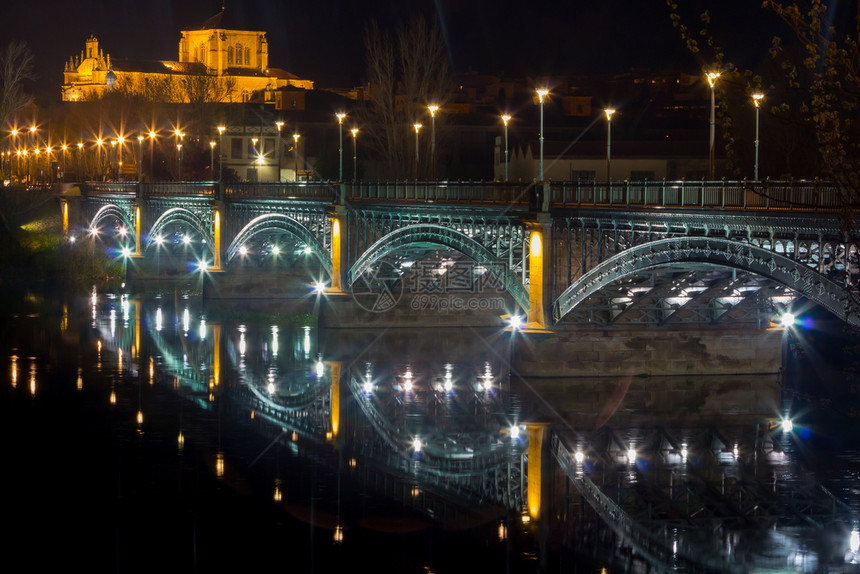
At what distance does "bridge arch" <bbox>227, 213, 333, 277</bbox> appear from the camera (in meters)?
55.8

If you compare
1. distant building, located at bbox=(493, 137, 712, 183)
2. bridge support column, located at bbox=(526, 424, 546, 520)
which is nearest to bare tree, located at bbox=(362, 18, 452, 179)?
distant building, located at bbox=(493, 137, 712, 183)

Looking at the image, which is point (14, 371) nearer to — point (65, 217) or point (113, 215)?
point (113, 215)

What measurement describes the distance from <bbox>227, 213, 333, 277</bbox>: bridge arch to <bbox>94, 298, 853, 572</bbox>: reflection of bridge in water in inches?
277

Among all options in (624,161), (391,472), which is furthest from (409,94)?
(391,472)

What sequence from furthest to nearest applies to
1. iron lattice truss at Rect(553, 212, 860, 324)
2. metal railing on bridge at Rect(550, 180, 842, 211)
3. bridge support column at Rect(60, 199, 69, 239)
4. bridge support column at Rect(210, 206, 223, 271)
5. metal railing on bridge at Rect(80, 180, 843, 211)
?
bridge support column at Rect(60, 199, 69, 239)
bridge support column at Rect(210, 206, 223, 271)
metal railing on bridge at Rect(550, 180, 842, 211)
metal railing on bridge at Rect(80, 180, 843, 211)
iron lattice truss at Rect(553, 212, 860, 324)

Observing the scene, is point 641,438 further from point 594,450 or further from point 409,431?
point 409,431

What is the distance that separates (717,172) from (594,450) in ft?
137

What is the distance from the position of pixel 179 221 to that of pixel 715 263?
171 feet

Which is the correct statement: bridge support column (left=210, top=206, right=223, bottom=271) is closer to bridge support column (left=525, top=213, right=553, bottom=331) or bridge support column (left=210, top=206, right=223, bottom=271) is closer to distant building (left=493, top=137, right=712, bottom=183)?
distant building (left=493, top=137, right=712, bottom=183)

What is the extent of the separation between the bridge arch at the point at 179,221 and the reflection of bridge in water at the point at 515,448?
21.5 meters

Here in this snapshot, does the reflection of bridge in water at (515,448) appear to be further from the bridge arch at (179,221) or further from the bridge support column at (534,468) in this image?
the bridge arch at (179,221)

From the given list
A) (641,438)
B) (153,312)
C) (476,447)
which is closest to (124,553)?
(476,447)

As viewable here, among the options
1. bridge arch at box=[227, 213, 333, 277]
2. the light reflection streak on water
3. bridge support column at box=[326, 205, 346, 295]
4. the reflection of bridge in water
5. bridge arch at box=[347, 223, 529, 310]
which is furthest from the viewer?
bridge arch at box=[227, 213, 333, 277]

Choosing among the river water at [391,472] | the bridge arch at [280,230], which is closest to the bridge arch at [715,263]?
the river water at [391,472]
